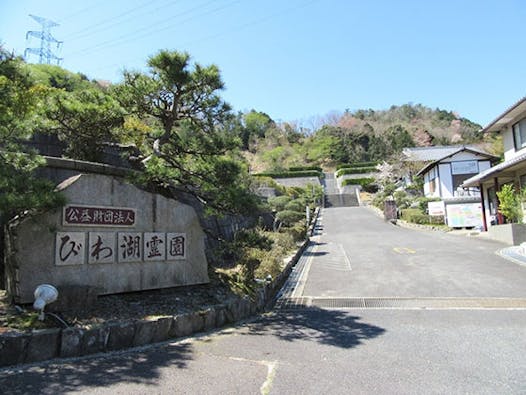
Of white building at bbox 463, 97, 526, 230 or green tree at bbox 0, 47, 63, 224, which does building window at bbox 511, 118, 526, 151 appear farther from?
green tree at bbox 0, 47, 63, 224

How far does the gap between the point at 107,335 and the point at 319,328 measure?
3154 millimetres

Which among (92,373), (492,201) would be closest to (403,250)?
(492,201)

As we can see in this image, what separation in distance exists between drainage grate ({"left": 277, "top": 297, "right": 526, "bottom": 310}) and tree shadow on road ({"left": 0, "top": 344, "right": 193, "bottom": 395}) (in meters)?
3.70

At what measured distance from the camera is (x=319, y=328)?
6.00m

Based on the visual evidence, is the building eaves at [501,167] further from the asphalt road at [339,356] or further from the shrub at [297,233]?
the shrub at [297,233]

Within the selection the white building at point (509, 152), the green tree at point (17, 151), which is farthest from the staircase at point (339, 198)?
the green tree at point (17, 151)

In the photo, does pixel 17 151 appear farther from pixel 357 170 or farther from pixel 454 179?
pixel 357 170

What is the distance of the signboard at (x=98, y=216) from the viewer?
513cm

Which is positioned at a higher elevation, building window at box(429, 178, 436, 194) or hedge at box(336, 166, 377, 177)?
hedge at box(336, 166, 377, 177)

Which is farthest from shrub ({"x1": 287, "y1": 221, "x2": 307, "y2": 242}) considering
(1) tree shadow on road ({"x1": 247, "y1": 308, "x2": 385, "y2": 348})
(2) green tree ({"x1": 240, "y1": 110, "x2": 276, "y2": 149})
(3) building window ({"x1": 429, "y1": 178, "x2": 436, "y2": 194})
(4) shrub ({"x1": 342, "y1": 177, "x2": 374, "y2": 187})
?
(2) green tree ({"x1": 240, "y1": 110, "x2": 276, "y2": 149})

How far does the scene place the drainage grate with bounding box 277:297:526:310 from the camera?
7148mm

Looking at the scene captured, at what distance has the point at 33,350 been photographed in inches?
161

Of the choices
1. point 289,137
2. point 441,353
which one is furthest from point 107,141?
point 289,137

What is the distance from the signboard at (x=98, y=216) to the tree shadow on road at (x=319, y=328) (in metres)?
2.61
